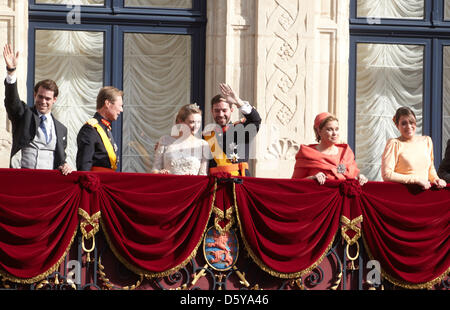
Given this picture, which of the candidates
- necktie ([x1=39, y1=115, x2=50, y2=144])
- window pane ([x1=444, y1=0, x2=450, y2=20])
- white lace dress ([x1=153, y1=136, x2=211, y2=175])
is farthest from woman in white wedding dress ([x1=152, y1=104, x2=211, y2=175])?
window pane ([x1=444, y1=0, x2=450, y2=20])

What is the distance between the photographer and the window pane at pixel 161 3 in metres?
12.9

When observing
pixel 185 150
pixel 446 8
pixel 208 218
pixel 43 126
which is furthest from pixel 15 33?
pixel 446 8

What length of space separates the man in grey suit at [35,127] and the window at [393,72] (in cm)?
458

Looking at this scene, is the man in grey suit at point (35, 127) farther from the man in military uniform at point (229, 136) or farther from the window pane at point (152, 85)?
the window pane at point (152, 85)

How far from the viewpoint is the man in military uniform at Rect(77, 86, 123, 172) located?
9969 millimetres

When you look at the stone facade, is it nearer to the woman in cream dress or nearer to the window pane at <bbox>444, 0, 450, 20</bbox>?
the window pane at <bbox>444, 0, 450, 20</bbox>

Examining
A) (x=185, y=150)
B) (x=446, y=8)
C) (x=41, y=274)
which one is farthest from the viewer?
(x=446, y=8)

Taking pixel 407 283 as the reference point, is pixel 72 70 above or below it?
above

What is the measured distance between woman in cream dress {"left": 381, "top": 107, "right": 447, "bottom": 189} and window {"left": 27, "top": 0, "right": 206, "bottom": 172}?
3031 millimetres

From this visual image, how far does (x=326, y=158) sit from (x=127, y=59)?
12.0ft

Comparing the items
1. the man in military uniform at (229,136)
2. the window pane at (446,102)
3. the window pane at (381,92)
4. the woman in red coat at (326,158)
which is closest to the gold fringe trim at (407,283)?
the woman in red coat at (326,158)

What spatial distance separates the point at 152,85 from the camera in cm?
1288

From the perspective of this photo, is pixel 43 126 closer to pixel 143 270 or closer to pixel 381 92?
pixel 143 270
